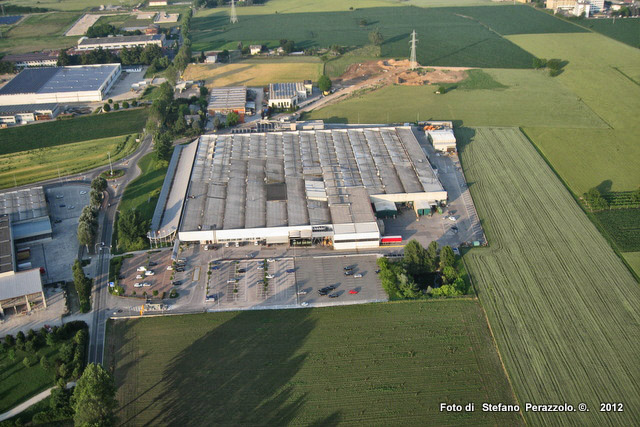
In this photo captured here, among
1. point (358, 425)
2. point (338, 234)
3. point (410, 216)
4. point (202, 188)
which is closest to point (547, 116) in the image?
point (410, 216)

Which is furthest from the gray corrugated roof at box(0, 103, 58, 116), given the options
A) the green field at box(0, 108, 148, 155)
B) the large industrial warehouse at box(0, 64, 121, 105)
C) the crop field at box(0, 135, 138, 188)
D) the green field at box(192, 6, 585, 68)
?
the green field at box(192, 6, 585, 68)

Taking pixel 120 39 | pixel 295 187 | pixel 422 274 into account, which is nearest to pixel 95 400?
pixel 422 274

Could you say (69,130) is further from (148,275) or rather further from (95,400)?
(95,400)

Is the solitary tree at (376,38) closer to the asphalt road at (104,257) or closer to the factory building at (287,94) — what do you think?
the factory building at (287,94)

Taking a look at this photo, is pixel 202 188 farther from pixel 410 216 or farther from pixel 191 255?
pixel 410 216

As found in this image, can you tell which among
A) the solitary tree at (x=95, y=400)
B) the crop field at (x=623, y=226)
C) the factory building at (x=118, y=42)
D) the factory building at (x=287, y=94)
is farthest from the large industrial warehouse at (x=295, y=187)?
the factory building at (x=118, y=42)
